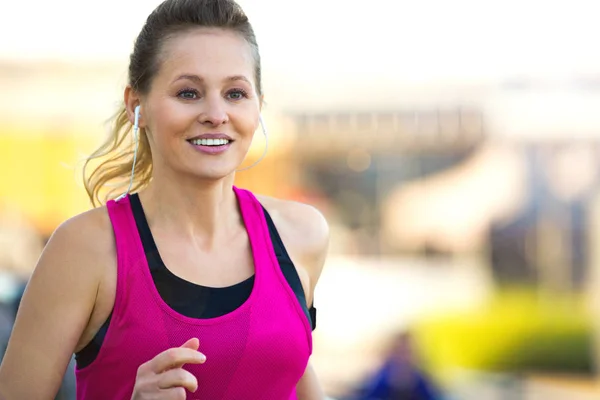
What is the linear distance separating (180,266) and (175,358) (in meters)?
0.30

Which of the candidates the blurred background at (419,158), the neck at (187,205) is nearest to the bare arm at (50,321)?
the neck at (187,205)

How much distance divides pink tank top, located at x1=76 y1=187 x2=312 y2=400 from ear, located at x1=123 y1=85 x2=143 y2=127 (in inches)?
6.4

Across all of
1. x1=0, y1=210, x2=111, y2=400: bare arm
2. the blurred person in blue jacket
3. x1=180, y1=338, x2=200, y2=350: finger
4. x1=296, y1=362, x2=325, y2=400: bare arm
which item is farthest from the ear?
the blurred person in blue jacket

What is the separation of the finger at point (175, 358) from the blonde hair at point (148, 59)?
517 mm

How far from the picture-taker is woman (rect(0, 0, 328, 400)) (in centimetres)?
158

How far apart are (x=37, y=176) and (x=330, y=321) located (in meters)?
3.68

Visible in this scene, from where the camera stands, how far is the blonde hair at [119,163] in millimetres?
1882

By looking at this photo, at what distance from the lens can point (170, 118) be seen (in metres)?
1.64

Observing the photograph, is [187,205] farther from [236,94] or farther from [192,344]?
[192,344]

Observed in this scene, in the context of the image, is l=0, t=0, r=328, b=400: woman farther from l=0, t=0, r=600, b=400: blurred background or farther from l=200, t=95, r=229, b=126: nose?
l=0, t=0, r=600, b=400: blurred background

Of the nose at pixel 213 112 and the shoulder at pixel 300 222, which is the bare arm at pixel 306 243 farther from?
the nose at pixel 213 112

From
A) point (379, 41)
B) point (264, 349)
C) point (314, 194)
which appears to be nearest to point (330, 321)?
point (314, 194)

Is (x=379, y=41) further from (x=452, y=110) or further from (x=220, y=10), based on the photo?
(x=220, y=10)

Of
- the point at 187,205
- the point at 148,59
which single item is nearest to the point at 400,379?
the point at 187,205
